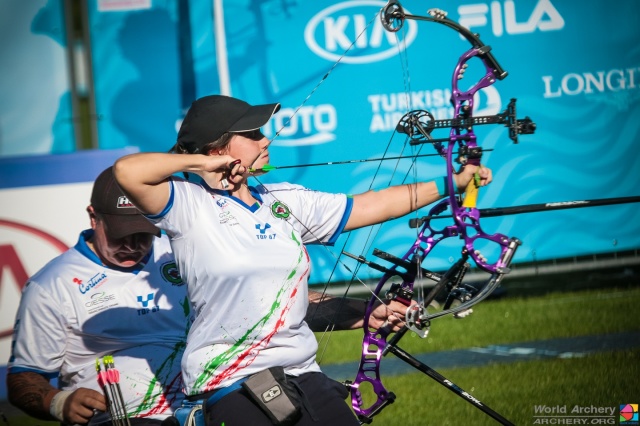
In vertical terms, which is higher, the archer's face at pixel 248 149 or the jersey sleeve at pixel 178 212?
the archer's face at pixel 248 149

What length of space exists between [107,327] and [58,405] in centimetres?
37

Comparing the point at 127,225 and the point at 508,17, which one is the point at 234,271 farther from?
the point at 508,17

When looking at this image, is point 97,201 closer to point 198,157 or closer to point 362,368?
point 198,157

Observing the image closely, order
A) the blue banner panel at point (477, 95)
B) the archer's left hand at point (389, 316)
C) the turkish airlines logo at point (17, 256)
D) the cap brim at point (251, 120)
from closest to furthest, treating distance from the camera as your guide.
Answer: the cap brim at point (251, 120) < the archer's left hand at point (389, 316) < the turkish airlines logo at point (17, 256) < the blue banner panel at point (477, 95)

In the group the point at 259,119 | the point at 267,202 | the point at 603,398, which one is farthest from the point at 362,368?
the point at 603,398

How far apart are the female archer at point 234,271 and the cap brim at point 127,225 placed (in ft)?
1.61

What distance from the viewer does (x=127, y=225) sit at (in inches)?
148

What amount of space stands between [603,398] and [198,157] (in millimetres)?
3133

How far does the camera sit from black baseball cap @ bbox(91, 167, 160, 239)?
373 centimetres

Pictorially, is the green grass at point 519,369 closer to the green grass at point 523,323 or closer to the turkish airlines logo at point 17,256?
the green grass at point 523,323

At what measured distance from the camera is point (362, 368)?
13.0ft

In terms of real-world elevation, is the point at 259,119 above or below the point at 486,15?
below

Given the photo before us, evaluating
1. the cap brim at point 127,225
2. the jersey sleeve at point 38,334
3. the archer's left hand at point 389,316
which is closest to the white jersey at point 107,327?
the jersey sleeve at point 38,334

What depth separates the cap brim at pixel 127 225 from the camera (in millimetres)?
3730
